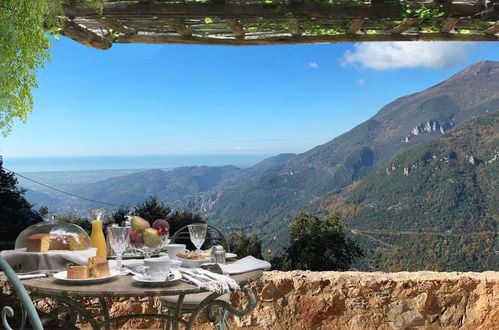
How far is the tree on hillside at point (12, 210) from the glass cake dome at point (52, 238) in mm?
3634

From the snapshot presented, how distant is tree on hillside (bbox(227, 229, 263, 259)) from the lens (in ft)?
26.4

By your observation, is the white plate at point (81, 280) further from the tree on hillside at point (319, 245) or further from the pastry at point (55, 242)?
the tree on hillside at point (319, 245)

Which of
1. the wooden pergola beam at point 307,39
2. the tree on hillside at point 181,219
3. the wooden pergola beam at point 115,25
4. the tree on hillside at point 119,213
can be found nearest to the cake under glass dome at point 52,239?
the wooden pergola beam at point 115,25

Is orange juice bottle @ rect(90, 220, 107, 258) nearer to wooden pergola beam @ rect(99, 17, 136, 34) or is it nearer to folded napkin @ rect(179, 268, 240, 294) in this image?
folded napkin @ rect(179, 268, 240, 294)

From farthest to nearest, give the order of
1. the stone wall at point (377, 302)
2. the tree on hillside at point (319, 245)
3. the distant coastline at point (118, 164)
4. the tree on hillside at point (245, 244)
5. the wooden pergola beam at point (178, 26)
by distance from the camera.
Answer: the tree on hillside at point (319, 245)
the tree on hillside at point (245, 244)
the distant coastline at point (118, 164)
the stone wall at point (377, 302)
the wooden pergola beam at point (178, 26)

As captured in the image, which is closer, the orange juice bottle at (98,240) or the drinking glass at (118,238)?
the drinking glass at (118,238)

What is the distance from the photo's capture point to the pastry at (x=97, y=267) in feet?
6.57

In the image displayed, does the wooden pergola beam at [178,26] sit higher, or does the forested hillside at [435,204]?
the wooden pergola beam at [178,26]

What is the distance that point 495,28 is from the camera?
3.34m

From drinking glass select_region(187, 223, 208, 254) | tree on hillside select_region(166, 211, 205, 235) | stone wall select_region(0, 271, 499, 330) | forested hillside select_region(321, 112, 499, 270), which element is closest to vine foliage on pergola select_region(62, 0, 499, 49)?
drinking glass select_region(187, 223, 208, 254)

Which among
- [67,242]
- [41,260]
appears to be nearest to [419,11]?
[67,242]

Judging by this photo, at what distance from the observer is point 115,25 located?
3.34 meters

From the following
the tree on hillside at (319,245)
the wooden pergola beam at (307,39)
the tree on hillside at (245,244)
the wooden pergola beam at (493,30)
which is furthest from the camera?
the tree on hillside at (319,245)

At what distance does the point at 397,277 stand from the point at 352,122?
35412 mm
